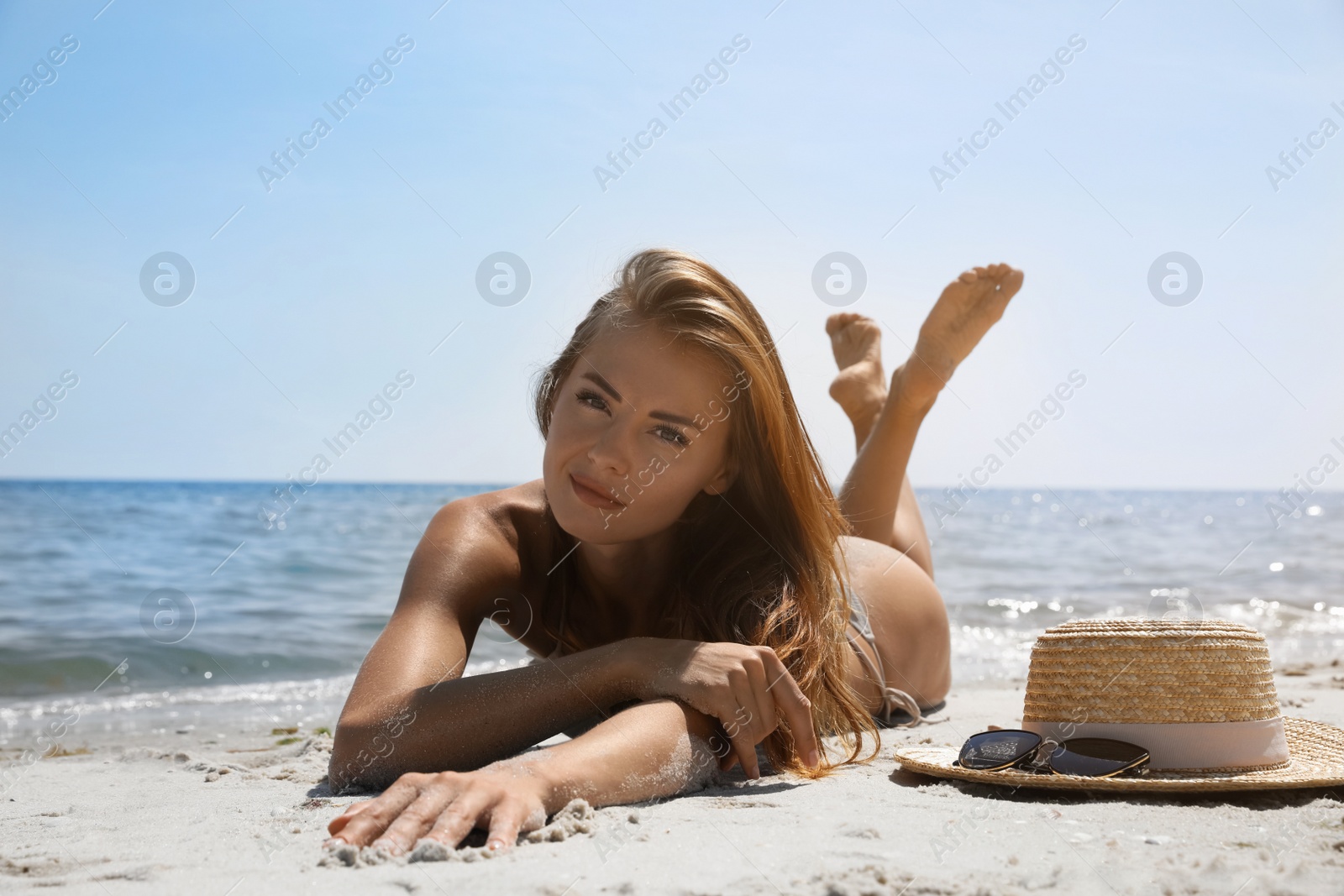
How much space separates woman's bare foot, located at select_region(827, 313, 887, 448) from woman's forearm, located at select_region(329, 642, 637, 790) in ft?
9.60

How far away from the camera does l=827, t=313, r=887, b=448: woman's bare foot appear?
5.21 m

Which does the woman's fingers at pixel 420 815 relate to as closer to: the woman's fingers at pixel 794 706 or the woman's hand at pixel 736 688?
the woman's hand at pixel 736 688

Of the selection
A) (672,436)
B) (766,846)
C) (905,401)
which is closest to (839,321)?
(905,401)

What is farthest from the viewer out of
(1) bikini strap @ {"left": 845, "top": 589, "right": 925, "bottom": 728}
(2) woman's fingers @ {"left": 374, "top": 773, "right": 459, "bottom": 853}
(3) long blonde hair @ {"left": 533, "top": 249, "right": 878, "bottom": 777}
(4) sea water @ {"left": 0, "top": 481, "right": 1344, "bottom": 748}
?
(4) sea water @ {"left": 0, "top": 481, "right": 1344, "bottom": 748}

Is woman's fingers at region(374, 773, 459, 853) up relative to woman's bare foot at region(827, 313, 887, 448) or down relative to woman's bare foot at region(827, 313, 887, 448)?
down

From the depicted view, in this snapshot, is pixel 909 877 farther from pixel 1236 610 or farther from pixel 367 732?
pixel 1236 610

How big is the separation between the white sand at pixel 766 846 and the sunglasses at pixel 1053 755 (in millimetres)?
67

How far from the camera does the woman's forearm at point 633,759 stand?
6.82 ft

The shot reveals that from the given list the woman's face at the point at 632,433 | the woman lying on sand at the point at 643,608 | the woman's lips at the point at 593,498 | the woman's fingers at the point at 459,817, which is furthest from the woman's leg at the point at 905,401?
the woman's fingers at the point at 459,817

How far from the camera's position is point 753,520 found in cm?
327

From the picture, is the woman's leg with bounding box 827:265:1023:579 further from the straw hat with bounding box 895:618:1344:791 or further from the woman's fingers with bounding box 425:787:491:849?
the woman's fingers with bounding box 425:787:491:849

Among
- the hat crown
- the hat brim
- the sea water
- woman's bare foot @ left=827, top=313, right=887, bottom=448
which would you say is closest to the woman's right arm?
the hat brim

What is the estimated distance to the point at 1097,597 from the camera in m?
10.0

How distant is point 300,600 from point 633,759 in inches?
301
